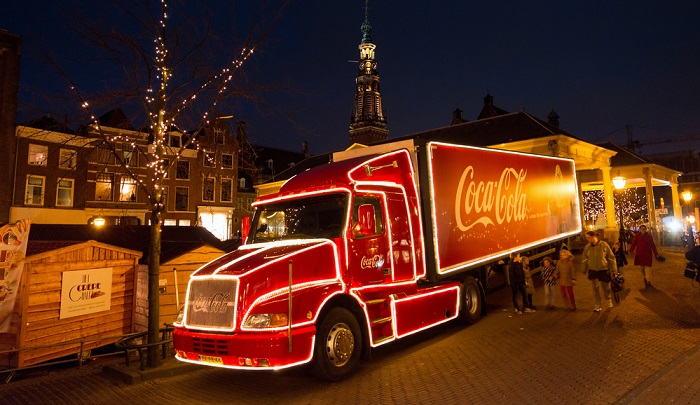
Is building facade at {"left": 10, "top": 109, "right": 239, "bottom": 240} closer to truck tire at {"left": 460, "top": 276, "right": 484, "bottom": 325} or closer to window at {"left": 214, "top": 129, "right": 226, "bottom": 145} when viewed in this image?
window at {"left": 214, "top": 129, "right": 226, "bottom": 145}

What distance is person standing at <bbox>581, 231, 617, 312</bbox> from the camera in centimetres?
1037

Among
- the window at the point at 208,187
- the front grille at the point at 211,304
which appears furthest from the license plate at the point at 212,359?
the window at the point at 208,187

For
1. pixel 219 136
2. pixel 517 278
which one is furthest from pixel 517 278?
pixel 219 136

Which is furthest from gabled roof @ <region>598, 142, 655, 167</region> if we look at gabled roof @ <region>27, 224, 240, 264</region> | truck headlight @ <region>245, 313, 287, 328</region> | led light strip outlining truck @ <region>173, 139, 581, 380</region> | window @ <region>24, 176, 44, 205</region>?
window @ <region>24, 176, 44, 205</region>

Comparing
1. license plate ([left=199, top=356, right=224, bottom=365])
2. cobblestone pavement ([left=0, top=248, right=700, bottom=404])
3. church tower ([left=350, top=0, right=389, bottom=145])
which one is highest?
church tower ([left=350, top=0, right=389, bottom=145])

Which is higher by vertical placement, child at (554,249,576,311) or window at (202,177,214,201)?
window at (202,177,214,201)

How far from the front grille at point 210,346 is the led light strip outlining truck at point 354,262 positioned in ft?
0.05

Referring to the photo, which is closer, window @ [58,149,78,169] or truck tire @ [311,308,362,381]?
truck tire @ [311,308,362,381]

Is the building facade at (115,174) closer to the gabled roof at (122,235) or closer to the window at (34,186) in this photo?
the window at (34,186)

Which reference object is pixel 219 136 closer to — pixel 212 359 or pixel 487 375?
pixel 212 359

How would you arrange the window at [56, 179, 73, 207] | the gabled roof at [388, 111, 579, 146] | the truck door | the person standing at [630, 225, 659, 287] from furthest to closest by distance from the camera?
the window at [56, 179, 73, 207], the gabled roof at [388, 111, 579, 146], the person standing at [630, 225, 659, 287], the truck door

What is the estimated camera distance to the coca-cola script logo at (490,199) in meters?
9.49

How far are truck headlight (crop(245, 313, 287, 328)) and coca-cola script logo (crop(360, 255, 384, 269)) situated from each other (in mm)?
1796

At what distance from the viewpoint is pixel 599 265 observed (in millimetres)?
10391
